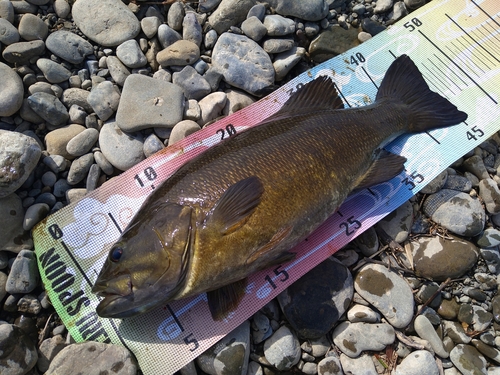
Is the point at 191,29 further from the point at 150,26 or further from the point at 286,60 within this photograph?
the point at 286,60

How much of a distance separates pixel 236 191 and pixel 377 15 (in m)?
3.40

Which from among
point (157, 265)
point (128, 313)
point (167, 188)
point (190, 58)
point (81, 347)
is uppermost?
point (190, 58)

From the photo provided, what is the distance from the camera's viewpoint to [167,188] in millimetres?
2961

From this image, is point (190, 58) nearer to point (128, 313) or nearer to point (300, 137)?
point (300, 137)

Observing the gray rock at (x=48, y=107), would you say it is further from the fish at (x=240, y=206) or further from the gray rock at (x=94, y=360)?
the gray rock at (x=94, y=360)

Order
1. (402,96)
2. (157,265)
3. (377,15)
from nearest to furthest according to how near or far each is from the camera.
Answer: (157,265)
(402,96)
(377,15)

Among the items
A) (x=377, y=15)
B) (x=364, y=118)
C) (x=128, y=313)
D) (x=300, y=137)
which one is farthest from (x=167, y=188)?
(x=377, y=15)

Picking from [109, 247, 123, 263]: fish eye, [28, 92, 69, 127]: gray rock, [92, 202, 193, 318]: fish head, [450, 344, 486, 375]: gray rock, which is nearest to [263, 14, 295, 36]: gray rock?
[28, 92, 69, 127]: gray rock

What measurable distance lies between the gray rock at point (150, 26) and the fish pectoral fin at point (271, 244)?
270 cm

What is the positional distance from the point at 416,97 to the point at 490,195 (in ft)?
4.35

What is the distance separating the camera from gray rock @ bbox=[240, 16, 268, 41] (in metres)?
4.21

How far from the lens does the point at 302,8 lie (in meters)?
4.39

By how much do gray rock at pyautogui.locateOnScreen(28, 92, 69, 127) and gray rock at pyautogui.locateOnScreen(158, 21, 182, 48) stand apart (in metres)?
1.26

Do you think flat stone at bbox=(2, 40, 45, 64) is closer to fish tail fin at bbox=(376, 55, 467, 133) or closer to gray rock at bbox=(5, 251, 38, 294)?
gray rock at bbox=(5, 251, 38, 294)
